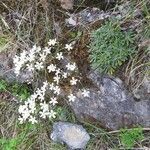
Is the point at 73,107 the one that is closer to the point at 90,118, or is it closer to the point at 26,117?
the point at 90,118

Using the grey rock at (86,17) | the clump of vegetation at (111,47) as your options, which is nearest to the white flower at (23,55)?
the grey rock at (86,17)

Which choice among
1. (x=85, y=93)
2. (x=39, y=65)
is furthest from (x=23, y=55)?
(x=85, y=93)

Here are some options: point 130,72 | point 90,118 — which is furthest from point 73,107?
point 130,72

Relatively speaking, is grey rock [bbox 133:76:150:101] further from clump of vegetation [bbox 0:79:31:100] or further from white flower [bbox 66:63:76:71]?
clump of vegetation [bbox 0:79:31:100]

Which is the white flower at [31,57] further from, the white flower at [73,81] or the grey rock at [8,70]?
the white flower at [73,81]

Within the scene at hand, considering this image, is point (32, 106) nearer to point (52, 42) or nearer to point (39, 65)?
point (39, 65)
